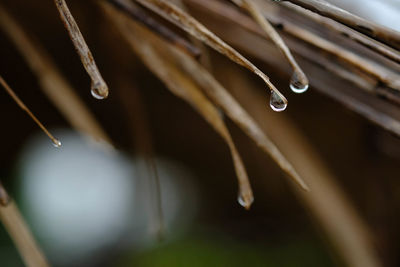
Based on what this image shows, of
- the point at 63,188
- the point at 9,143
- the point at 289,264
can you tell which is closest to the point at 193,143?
the point at 289,264

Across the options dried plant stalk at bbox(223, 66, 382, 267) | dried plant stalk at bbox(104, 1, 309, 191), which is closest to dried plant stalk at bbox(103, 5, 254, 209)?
dried plant stalk at bbox(104, 1, 309, 191)

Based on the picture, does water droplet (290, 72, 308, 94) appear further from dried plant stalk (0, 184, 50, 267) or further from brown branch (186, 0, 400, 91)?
dried plant stalk (0, 184, 50, 267)

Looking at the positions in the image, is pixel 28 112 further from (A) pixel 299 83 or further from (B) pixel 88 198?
(B) pixel 88 198

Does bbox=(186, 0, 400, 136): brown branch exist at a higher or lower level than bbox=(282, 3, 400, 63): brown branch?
lower

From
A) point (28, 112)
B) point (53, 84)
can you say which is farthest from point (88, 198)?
point (28, 112)

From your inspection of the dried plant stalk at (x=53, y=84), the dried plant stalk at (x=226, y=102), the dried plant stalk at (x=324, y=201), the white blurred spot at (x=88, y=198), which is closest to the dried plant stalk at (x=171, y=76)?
the dried plant stalk at (x=226, y=102)

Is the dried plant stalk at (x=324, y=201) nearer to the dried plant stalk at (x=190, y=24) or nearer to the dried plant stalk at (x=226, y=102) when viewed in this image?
the dried plant stalk at (x=226, y=102)
